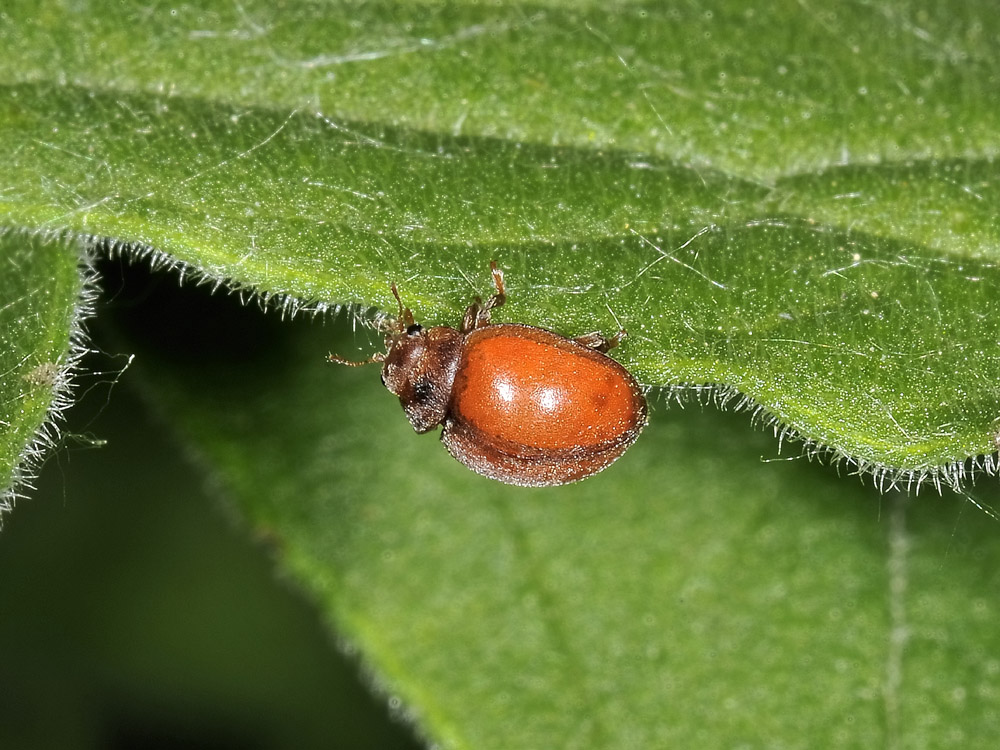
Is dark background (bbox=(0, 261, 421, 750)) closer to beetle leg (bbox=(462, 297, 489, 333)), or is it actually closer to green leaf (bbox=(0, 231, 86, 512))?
green leaf (bbox=(0, 231, 86, 512))

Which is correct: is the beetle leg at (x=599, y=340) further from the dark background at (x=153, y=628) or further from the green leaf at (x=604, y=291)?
the dark background at (x=153, y=628)

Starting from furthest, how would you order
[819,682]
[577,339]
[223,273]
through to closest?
[819,682]
[577,339]
[223,273]

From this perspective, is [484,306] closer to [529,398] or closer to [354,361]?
[529,398]

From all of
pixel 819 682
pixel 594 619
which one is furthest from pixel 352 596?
pixel 819 682

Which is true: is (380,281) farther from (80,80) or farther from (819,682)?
(819,682)

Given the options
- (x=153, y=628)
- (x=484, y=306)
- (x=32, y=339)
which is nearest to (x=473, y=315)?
(x=484, y=306)

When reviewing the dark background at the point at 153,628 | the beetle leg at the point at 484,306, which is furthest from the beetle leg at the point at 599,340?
the dark background at the point at 153,628
